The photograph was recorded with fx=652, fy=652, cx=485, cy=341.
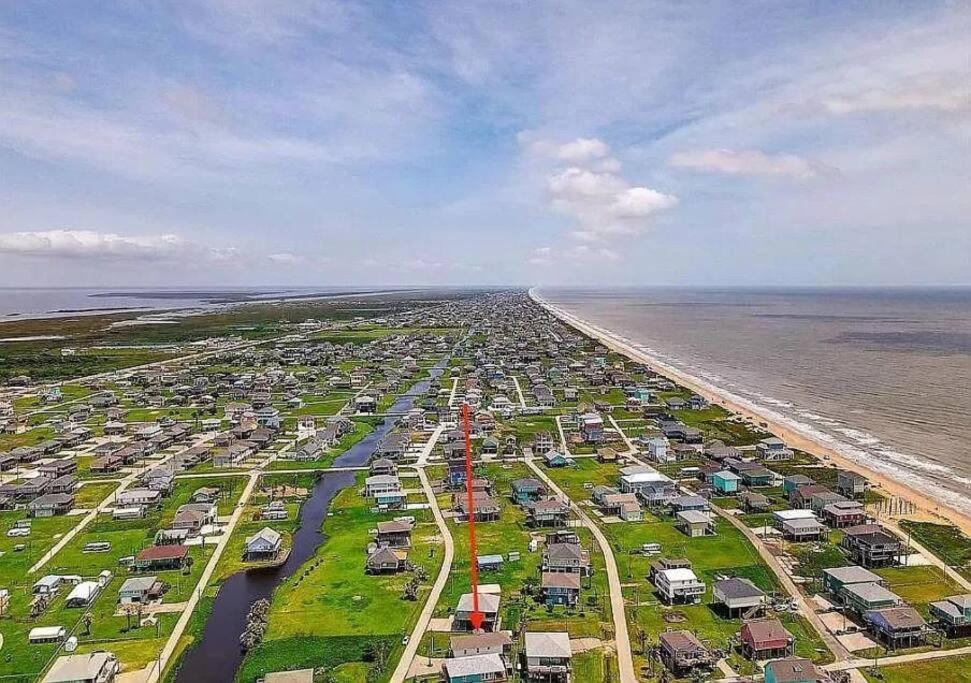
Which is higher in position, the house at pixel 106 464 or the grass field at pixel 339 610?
the house at pixel 106 464

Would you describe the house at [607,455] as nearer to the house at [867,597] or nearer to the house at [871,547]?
the house at [871,547]

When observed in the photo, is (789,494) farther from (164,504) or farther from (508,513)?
(164,504)

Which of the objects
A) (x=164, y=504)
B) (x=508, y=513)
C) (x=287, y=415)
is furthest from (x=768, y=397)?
(x=164, y=504)

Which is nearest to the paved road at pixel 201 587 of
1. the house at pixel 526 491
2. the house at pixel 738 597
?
the house at pixel 526 491

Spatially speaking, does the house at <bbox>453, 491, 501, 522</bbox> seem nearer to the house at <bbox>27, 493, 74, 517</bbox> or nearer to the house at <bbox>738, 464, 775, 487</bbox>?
the house at <bbox>738, 464, 775, 487</bbox>

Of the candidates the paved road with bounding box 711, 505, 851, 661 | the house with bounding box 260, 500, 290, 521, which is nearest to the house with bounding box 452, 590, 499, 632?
the paved road with bounding box 711, 505, 851, 661
